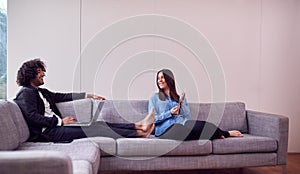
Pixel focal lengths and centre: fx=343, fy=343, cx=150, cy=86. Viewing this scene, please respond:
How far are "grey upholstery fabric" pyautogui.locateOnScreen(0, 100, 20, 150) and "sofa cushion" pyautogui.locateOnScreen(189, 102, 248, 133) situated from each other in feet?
6.19

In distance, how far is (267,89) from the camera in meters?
4.71

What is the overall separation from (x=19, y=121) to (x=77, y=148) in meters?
0.55

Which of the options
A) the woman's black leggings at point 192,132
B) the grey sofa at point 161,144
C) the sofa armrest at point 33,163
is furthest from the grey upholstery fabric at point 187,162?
the sofa armrest at point 33,163

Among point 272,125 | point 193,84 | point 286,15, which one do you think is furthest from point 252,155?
point 286,15

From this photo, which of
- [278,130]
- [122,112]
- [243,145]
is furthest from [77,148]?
[278,130]

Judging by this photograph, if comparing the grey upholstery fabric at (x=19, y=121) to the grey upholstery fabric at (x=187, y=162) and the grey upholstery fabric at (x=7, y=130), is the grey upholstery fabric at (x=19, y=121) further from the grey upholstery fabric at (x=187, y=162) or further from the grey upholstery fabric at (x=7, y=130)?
the grey upholstery fabric at (x=187, y=162)

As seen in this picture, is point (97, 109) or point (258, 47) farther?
point (258, 47)

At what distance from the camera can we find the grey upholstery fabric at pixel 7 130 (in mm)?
2408

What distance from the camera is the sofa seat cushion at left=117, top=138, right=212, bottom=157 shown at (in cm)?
306

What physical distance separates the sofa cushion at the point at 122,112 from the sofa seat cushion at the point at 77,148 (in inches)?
27.6

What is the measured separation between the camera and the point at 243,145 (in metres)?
3.24

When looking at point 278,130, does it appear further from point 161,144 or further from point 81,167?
point 81,167

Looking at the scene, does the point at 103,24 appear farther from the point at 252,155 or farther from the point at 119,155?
the point at 252,155

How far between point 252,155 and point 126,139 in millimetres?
1217
